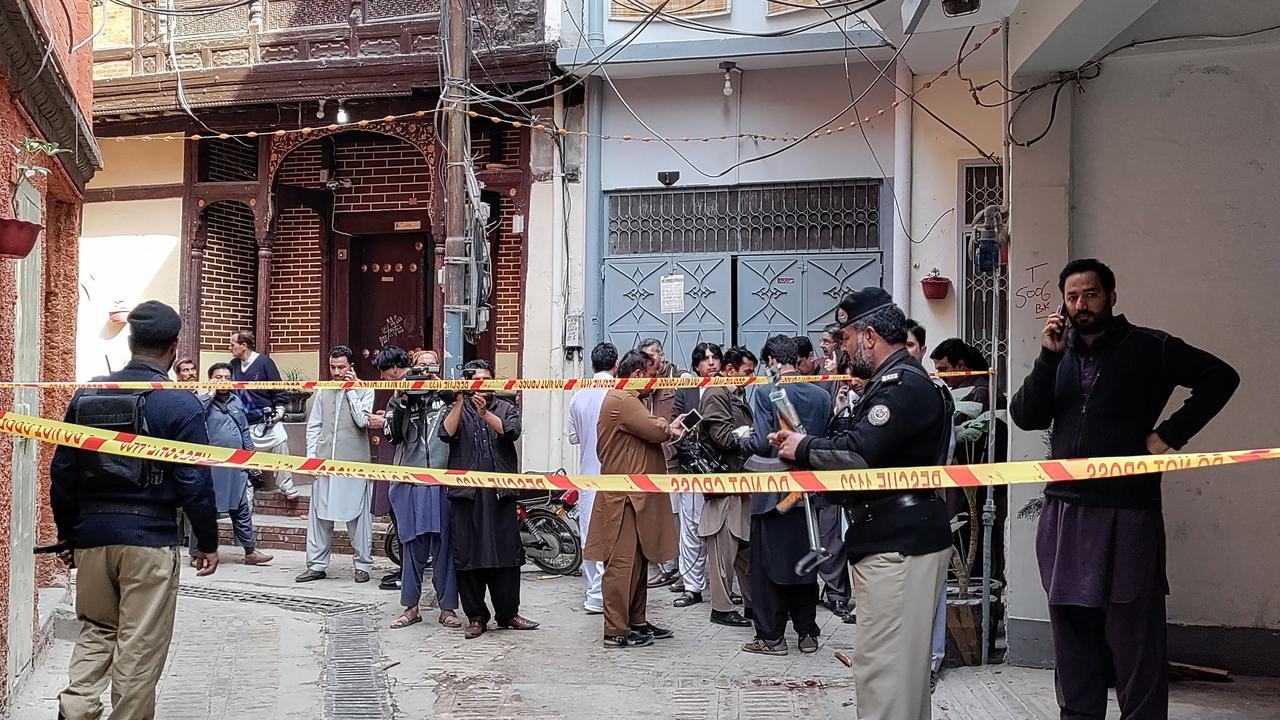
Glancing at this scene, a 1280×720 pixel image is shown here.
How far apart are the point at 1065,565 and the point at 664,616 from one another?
4.63m

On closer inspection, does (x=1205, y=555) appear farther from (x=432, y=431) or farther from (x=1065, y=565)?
(x=432, y=431)

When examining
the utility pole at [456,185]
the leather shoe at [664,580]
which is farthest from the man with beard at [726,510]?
the utility pole at [456,185]

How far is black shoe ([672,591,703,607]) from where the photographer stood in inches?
364

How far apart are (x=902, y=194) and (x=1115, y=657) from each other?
793 cm

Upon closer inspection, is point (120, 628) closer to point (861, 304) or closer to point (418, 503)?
point (861, 304)

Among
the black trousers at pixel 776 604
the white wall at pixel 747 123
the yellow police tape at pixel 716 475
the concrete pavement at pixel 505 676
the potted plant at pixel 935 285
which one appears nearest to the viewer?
the yellow police tape at pixel 716 475

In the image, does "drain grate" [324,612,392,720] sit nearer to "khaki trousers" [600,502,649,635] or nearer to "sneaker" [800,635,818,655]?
"khaki trousers" [600,502,649,635]

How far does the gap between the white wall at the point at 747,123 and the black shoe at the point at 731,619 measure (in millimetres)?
5856

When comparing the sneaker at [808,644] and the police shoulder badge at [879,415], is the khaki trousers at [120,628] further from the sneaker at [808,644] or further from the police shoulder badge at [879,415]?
the sneaker at [808,644]

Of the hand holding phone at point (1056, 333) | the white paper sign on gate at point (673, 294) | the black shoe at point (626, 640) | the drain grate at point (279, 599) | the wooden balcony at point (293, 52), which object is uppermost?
the wooden balcony at point (293, 52)

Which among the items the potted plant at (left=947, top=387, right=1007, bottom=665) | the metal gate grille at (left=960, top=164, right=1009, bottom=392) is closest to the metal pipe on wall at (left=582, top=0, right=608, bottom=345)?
the metal gate grille at (left=960, top=164, right=1009, bottom=392)

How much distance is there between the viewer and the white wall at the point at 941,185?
11.7m

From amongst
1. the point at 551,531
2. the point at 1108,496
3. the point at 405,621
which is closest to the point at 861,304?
the point at 1108,496

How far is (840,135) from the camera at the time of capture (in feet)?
41.3
